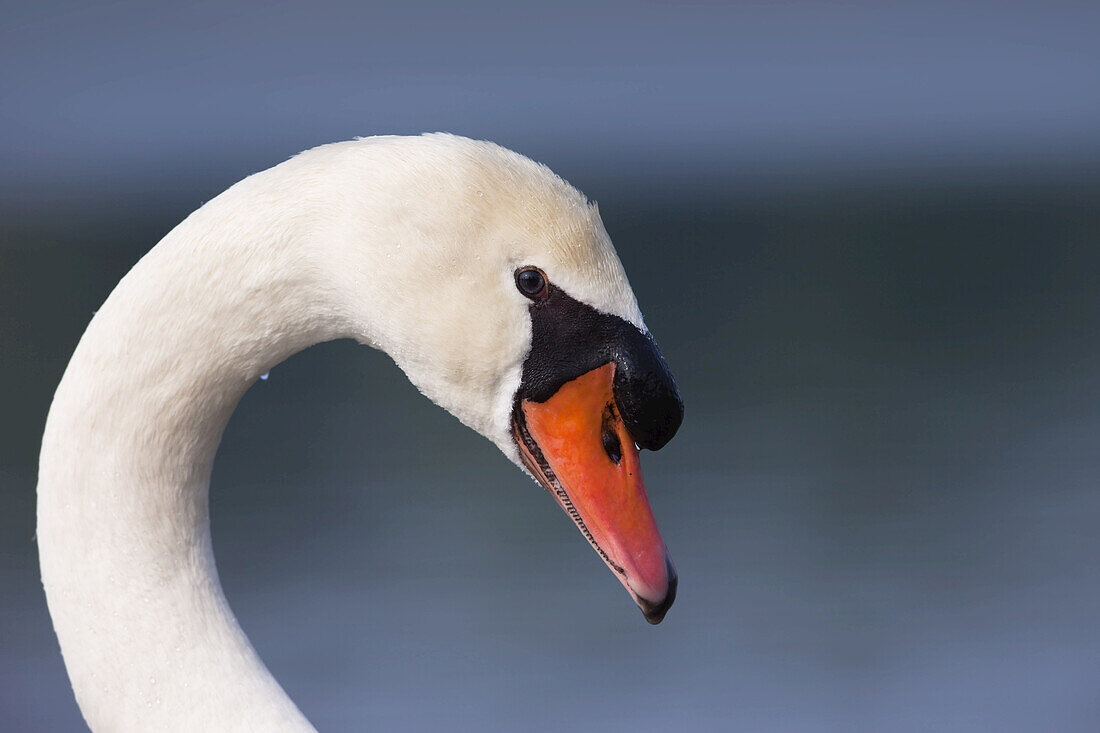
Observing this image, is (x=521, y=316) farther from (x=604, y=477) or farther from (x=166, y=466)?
(x=166, y=466)

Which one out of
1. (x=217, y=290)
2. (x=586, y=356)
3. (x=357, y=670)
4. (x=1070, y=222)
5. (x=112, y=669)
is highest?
(x=217, y=290)

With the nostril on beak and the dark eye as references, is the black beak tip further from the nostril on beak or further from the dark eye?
the dark eye

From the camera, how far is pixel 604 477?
2229 mm

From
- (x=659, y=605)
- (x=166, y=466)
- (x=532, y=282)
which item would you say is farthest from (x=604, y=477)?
(x=166, y=466)

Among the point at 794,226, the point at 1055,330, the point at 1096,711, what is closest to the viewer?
the point at 1096,711

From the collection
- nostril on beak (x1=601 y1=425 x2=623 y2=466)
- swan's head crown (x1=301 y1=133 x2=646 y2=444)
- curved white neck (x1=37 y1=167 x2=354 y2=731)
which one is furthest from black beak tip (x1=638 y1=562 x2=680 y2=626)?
curved white neck (x1=37 y1=167 x2=354 y2=731)

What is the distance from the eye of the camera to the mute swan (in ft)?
6.80

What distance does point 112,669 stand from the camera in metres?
2.22

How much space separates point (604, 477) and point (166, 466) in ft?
2.43

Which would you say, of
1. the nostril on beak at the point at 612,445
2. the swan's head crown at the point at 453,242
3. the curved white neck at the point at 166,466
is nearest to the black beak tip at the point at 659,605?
the nostril on beak at the point at 612,445

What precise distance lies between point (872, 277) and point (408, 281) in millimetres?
19106

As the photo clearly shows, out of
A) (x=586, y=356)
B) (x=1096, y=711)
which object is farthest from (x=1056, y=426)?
(x=586, y=356)

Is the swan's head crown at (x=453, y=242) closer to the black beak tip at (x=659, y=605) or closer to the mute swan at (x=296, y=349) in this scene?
the mute swan at (x=296, y=349)

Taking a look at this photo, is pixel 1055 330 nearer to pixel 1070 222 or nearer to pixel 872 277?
pixel 872 277
